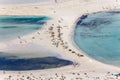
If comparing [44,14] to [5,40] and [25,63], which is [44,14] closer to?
[5,40]

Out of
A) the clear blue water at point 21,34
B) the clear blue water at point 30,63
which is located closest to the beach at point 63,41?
the clear blue water at point 30,63

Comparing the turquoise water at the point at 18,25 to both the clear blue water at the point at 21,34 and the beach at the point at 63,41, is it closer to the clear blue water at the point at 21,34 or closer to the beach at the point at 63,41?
the clear blue water at the point at 21,34

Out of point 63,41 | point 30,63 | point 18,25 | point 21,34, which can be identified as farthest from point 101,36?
point 30,63

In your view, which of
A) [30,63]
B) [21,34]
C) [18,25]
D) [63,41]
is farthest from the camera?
[18,25]

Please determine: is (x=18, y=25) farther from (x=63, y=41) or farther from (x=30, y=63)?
(x=30, y=63)

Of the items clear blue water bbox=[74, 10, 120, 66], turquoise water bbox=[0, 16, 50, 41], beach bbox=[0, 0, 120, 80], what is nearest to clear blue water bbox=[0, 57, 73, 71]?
beach bbox=[0, 0, 120, 80]

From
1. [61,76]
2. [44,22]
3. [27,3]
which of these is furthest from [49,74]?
[27,3]
